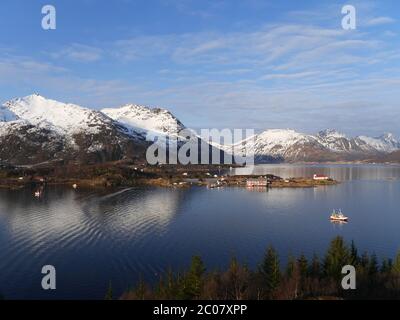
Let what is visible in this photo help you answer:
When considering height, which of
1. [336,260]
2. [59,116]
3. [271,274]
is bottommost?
[271,274]

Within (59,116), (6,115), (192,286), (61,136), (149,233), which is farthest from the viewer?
(59,116)

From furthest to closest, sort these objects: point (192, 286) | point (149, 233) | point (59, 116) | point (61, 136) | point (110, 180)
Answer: point (59, 116), point (61, 136), point (110, 180), point (149, 233), point (192, 286)

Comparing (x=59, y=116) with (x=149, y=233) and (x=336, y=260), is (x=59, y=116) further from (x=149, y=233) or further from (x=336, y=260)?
(x=336, y=260)

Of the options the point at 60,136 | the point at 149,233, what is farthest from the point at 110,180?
the point at 60,136

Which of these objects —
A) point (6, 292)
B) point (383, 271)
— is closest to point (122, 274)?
point (6, 292)

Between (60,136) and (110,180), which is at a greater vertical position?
(60,136)

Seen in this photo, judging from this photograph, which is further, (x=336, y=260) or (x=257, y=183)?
(x=257, y=183)
